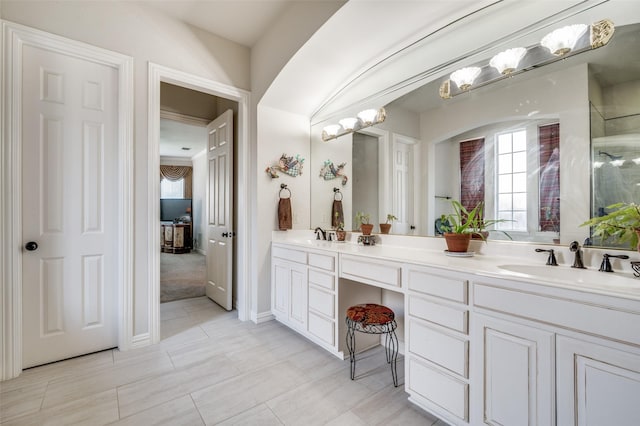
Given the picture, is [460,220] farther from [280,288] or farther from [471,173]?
[280,288]

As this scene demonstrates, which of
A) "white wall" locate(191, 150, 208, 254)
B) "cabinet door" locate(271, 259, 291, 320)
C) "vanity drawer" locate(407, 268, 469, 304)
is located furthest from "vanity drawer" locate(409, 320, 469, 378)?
"white wall" locate(191, 150, 208, 254)

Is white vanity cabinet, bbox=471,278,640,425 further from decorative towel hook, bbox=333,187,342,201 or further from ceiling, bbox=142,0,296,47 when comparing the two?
ceiling, bbox=142,0,296,47

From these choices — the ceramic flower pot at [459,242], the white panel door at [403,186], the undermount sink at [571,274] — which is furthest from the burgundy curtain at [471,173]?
the undermount sink at [571,274]

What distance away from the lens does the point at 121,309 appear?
233cm

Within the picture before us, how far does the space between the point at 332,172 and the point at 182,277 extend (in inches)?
140

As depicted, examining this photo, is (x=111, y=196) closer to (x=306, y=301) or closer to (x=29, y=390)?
(x=29, y=390)

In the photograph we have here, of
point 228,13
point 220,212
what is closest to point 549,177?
point 228,13

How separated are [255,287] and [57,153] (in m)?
2.02

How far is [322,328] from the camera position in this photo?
2.28 meters

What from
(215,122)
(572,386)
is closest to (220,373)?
(572,386)

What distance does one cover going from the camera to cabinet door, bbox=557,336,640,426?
950 mm

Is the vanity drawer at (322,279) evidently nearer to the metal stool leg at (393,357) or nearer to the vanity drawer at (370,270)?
the vanity drawer at (370,270)

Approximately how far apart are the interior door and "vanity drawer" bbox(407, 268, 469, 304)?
2.32 meters

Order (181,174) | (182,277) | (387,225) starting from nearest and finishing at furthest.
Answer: (387,225) < (182,277) < (181,174)
